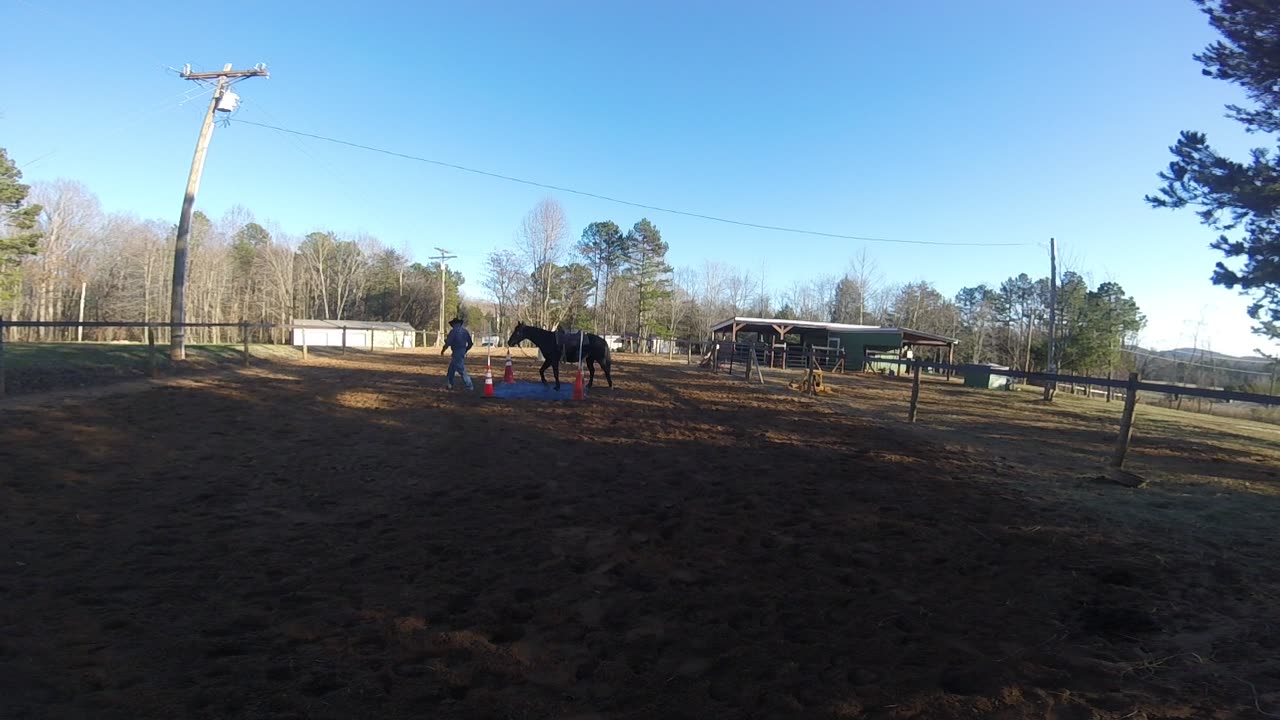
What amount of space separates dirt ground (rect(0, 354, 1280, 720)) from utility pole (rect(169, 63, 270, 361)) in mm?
11499

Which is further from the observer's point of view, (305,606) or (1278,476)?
(1278,476)

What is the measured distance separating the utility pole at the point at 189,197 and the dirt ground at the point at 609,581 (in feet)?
37.7

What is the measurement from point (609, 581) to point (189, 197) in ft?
74.7

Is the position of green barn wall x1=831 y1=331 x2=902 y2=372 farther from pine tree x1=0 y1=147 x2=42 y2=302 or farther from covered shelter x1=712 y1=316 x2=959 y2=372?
pine tree x1=0 y1=147 x2=42 y2=302

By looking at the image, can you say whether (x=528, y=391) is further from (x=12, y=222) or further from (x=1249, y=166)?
(x=12, y=222)

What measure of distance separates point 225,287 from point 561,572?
75.4m

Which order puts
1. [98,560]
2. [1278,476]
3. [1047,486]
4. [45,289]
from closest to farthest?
[98,560] → [1047,486] → [1278,476] → [45,289]

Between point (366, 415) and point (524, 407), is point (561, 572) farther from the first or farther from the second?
point (524, 407)

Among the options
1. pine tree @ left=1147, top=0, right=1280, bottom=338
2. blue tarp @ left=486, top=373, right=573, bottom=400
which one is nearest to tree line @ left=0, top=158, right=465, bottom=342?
blue tarp @ left=486, top=373, right=573, bottom=400

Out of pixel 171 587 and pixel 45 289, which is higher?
pixel 45 289

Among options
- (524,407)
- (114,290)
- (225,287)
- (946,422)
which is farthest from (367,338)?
(946,422)

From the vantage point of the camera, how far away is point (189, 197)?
20.0 meters

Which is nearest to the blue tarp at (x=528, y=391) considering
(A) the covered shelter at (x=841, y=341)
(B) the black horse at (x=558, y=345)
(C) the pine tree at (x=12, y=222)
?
(B) the black horse at (x=558, y=345)

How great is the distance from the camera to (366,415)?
10.9 metres
